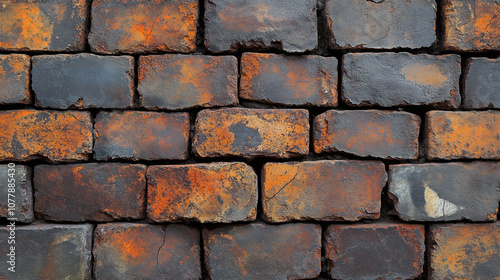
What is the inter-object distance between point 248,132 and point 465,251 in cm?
90

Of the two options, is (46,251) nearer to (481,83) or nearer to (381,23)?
(381,23)

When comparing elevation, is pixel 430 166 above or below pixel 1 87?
below

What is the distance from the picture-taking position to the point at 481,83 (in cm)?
131

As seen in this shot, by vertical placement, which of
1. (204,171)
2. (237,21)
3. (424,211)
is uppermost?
(237,21)

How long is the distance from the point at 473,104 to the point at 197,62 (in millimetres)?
1007

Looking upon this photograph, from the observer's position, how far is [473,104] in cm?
131

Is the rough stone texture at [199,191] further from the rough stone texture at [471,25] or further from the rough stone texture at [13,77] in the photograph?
the rough stone texture at [471,25]

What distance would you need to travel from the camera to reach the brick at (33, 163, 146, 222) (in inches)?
49.8

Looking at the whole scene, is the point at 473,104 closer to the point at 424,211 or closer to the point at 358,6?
the point at 424,211

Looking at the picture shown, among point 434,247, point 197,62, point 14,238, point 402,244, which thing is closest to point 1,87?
point 14,238

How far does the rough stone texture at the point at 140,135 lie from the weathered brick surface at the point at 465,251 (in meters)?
0.98

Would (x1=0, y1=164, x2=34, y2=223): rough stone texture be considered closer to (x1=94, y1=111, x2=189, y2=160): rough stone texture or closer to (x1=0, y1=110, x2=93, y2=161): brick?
(x1=0, y1=110, x2=93, y2=161): brick

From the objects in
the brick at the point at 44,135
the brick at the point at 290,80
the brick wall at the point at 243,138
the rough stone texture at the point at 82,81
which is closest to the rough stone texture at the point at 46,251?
the brick wall at the point at 243,138

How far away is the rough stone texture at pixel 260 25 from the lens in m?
1.27
